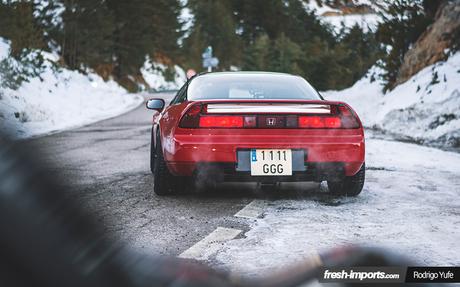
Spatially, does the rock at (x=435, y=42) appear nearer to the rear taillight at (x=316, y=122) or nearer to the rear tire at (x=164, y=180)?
the rear taillight at (x=316, y=122)

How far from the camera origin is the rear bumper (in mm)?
3906

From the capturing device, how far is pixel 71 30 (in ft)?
83.0

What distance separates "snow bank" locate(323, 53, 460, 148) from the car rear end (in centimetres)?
448

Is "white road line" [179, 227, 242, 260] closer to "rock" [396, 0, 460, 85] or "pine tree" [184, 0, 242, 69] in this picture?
"rock" [396, 0, 460, 85]

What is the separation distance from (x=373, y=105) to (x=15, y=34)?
434 inches

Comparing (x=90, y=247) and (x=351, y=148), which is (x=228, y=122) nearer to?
(x=351, y=148)

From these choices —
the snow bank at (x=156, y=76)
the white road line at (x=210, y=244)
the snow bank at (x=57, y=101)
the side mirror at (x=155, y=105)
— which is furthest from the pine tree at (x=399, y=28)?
the snow bank at (x=156, y=76)

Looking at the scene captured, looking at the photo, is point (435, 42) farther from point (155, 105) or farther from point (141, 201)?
point (141, 201)

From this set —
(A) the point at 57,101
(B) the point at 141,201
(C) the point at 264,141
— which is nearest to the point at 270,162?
(C) the point at 264,141

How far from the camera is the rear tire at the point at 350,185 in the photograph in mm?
4312

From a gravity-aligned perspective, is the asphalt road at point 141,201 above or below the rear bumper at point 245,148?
below

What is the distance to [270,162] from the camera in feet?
12.8

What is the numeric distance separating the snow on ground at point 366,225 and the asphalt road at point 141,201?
297 mm

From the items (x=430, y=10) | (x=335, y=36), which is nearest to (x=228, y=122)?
(x=430, y=10)
